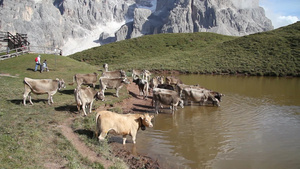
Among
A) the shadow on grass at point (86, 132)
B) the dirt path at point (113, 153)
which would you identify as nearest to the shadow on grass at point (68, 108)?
the dirt path at point (113, 153)

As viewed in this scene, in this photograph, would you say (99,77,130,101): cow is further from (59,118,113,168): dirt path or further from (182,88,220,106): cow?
(59,118,113,168): dirt path

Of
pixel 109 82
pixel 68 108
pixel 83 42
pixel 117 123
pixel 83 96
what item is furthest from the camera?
pixel 83 42

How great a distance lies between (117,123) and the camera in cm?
927

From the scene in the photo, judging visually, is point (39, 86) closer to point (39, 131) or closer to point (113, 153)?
point (39, 131)

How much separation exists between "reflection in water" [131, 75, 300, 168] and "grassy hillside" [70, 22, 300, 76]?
25.7m

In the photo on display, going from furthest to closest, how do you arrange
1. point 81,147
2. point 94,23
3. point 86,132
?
point 94,23
point 86,132
point 81,147

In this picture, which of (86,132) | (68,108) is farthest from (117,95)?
(86,132)

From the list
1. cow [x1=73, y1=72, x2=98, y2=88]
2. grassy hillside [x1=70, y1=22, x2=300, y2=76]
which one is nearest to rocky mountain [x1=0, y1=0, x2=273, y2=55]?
grassy hillside [x1=70, y1=22, x2=300, y2=76]

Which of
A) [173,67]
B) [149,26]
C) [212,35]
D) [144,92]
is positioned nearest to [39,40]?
[149,26]

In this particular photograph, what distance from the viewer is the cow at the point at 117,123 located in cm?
900

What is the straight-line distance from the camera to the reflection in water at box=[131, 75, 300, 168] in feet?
28.7

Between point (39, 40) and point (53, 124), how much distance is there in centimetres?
15340

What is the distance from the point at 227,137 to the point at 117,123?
17.3ft

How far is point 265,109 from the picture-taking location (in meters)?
16.0
